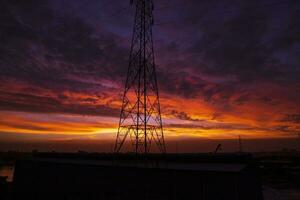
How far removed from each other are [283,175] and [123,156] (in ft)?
166

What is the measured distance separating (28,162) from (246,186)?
2525cm

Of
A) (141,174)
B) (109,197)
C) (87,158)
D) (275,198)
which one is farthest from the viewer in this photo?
(275,198)

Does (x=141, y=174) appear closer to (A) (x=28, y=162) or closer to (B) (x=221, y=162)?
(B) (x=221, y=162)

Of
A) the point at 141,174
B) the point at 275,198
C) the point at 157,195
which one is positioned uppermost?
the point at 141,174

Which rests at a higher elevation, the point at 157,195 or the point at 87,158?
the point at 87,158

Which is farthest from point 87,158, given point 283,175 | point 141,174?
point 283,175

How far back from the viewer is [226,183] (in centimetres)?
1811

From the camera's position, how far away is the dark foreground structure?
60.8ft

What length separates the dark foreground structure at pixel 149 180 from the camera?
18.5 meters

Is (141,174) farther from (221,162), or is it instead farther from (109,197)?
(221,162)

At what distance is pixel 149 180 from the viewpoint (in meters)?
21.1

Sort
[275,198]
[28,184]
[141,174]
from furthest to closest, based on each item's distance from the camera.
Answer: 1. [275,198]
2. [28,184]
3. [141,174]

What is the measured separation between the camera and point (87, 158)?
35.8 metres

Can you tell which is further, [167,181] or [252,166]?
[252,166]
